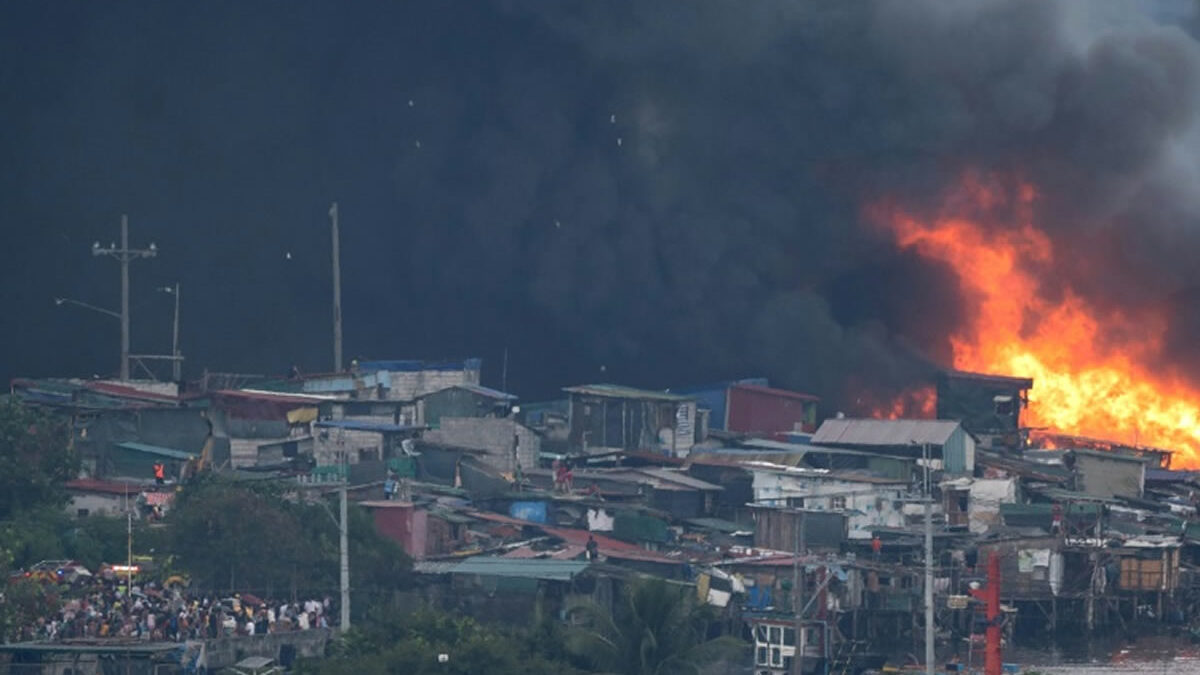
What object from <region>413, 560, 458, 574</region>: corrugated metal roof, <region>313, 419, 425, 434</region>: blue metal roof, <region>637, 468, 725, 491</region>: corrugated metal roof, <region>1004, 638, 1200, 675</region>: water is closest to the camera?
<region>413, 560, 458, 574</region>: corrugated metal roof

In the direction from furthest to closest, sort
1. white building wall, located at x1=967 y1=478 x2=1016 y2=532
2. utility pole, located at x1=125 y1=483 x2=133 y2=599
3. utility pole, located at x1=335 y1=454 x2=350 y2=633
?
white building wall, located at x1=967 y1=478 x2=1016 y2=532 → utility pole, located at x1=125 y1=483 x2=133 y2=599 → utility pole, located at x1=335 y1=454 x2=350 y2=633

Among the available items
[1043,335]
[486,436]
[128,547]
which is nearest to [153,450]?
[486,436]

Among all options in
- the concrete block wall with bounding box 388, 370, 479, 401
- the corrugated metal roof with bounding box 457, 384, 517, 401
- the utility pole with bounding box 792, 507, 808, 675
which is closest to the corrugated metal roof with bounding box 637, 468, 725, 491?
the utility pole with bounding box 792, 507, 808, 675

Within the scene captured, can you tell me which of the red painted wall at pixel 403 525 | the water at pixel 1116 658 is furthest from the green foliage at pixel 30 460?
the water at pixel 1116 658

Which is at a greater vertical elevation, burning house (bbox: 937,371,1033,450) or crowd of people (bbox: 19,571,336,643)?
burning house (bbox: 937,371,1033,450)

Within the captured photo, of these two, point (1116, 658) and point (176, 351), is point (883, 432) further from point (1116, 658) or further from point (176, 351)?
point (176, 351)

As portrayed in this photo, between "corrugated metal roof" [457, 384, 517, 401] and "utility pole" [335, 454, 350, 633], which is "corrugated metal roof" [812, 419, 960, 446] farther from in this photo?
"utility pole" [335, 454, 350, 633]
